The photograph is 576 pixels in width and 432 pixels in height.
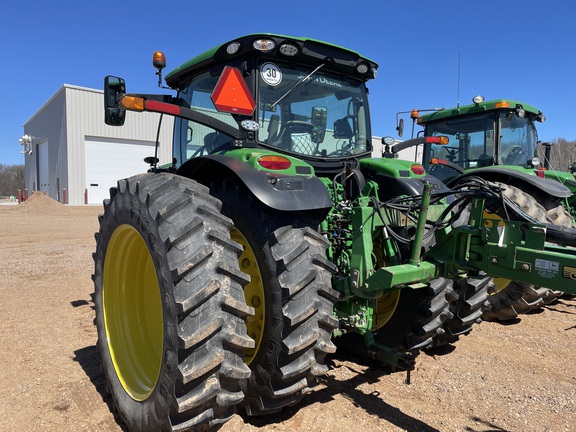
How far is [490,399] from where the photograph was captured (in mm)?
3191

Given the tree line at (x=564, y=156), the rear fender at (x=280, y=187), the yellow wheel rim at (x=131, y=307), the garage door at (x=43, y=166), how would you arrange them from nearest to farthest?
the rear fender at (x=280, y=187) < the yellow wheel rim at (x=131, y=307) < the tree line at (x=564, y=156) < the garage door at (x=43, y=166)

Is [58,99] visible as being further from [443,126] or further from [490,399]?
[490,399]

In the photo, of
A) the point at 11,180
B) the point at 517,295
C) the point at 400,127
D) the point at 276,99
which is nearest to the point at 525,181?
the point at 517,295

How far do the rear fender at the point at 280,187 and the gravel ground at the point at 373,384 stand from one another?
53.5 inches

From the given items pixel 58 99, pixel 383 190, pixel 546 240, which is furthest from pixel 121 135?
pixel 546 240

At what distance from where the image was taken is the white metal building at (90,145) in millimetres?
22797

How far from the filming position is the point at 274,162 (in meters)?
2.72

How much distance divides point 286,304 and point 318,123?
1.72 metres

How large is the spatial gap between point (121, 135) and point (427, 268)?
23953mm

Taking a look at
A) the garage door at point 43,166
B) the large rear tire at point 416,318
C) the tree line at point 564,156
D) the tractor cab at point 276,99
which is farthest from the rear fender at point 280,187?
the garage door at point 43,166

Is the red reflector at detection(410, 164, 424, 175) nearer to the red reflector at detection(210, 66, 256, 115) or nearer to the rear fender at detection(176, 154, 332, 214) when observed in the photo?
the rear fender at detection(176, 154, 332, 214)

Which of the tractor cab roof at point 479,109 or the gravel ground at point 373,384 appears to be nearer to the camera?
the gravel ground at point 373,384

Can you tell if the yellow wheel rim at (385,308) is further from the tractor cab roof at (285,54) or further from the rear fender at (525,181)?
the rear fender at (525,181)

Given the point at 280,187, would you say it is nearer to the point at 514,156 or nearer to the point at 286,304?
the point at 286,304
